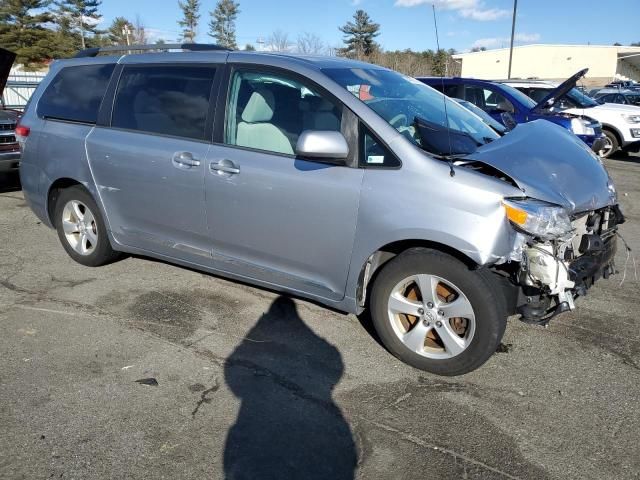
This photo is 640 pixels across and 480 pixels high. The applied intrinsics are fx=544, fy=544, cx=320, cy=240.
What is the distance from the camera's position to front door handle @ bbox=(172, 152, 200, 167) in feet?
12.8

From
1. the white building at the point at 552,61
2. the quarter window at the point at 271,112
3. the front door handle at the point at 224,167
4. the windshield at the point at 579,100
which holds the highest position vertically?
the white building at the point at 552,61

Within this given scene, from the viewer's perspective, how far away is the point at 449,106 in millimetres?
4324

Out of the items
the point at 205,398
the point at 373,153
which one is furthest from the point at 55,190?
the point at 373,153

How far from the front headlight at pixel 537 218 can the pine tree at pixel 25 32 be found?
55.4m

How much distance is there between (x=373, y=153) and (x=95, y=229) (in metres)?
2.87

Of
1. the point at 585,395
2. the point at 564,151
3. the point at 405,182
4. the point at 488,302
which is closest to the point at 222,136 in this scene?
the point at 405,182

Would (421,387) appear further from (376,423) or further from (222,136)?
(222,136)

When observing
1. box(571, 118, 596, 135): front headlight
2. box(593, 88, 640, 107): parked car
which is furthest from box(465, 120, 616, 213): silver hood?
box(593, 88, 640, 107): parked car

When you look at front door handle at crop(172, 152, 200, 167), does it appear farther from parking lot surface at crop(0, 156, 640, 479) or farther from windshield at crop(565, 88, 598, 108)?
windshield at crop(565, 88, 598, 108)

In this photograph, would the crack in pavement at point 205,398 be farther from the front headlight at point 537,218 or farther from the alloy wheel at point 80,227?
the alloy wheel at point 80,227

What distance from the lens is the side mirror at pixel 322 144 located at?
3199mm

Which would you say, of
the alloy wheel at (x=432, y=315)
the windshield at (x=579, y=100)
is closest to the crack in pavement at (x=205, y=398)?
the alloy wheel at (x=432, y=315)

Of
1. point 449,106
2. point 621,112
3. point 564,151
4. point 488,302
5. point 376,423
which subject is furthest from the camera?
point 621,112

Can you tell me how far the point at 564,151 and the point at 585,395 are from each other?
1.62 m
